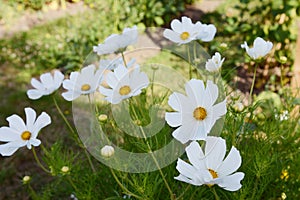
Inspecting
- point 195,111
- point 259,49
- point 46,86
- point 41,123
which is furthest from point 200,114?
point 46,86

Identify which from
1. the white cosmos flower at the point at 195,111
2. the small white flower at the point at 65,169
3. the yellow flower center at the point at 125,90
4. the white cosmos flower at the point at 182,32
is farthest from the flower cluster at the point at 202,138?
the small white flower at the point at 65,169

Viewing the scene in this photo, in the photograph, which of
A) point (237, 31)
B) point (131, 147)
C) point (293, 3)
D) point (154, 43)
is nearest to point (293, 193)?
point (131, 147)

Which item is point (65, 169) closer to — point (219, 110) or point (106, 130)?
point (106, 130)

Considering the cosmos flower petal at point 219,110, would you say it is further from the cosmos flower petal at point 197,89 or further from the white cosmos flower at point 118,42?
the white cosmos flower at point 118,42

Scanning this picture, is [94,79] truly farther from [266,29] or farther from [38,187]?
[266,29]

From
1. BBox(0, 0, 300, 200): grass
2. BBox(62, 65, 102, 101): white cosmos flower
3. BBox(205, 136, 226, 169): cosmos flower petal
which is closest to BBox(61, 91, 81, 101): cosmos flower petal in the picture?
BBox(62, 65, 102, 101): white cosmos flower
